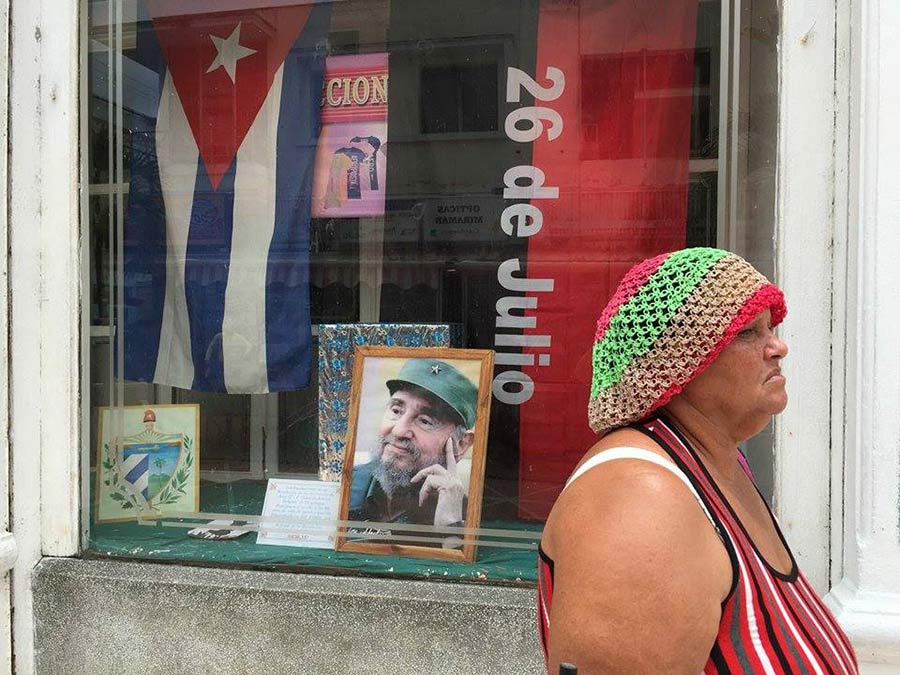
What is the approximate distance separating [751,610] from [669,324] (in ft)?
1.64

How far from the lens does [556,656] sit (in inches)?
51.2

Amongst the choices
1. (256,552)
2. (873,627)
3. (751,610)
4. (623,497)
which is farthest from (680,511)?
(256,552)

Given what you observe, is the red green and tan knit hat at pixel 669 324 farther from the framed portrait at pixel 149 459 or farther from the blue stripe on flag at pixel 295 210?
the framed portrait at pixel 149 459

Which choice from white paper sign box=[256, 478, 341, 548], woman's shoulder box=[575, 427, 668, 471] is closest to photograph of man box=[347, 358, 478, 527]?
white paper sign box=[256, 478, 341, 548]

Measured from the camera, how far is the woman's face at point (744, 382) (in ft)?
4.82

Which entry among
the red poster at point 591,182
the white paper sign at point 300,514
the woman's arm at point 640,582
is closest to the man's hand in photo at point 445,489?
the red poster at point 591,182

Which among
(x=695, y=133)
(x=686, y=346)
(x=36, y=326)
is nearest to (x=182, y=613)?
(x=36, y=326)

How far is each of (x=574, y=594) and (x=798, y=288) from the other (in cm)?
193

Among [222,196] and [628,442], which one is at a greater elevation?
[222,196]

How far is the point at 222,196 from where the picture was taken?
151 inches

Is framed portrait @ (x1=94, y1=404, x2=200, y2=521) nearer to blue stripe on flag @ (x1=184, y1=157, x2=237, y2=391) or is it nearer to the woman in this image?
blue stripe on flag @ (x1=184, y1=157, x2=237, y2=391)

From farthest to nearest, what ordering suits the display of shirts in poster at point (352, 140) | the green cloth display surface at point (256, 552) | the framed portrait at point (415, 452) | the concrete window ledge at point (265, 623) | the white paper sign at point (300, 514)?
the display of shirts in poster at point (352, 140)
the white paper sign at point (300, 514)
the framed portrait at point (415, 452)
the green cloth display surface at point (256, 552)
the concrete window ledge at point (265, 623)

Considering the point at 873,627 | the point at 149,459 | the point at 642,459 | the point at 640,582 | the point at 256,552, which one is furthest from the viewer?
the point at 149,459

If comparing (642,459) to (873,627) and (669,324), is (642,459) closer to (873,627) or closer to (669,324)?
(669,324)
